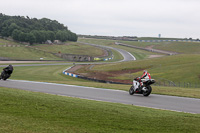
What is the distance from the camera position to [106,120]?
8.98 meters

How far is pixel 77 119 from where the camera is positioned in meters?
8.91

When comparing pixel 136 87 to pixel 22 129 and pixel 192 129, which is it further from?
pixel 22 129

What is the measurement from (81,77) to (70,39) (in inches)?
4683

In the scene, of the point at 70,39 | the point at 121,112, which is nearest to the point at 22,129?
the point at 121,112

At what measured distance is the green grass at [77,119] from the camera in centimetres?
777

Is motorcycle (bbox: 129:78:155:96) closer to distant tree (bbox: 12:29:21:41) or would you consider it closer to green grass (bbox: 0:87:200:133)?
green grass (bbox: 0:87:200:133)

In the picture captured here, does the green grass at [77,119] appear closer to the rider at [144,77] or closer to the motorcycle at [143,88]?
the rider at [144,77]

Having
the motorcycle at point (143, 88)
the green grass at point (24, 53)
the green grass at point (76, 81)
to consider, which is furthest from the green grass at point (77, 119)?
the green grass at point (24, 53)

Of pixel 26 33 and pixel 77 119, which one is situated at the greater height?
pixel 26 33

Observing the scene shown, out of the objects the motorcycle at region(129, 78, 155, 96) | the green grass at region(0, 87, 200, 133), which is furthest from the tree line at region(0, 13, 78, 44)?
the green grass at region(0, 87, 200, 133)

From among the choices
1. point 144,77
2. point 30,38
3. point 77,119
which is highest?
point 30,38

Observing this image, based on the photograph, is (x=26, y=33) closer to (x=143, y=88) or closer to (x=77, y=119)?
(x=143, y=88)

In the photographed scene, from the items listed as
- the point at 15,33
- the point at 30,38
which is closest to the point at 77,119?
the point at 30,38

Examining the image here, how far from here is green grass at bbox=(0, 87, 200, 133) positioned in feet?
25.5
